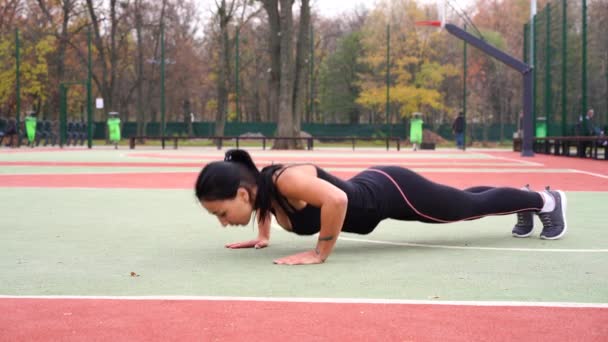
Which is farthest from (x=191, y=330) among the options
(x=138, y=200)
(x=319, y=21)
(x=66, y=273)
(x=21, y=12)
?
(x=319, y=21)

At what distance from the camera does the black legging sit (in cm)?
493

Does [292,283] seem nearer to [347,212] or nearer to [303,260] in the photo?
[303,260]

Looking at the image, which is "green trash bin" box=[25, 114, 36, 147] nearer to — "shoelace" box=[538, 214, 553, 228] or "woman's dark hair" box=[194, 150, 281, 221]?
"shoelace" box=[538, 214, 553, 228]

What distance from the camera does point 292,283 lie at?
4.03 m

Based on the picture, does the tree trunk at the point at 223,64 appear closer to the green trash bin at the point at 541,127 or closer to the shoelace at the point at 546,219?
the green trash bin at the point at 541,127

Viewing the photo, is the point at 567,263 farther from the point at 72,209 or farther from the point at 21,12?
the point at 21,12

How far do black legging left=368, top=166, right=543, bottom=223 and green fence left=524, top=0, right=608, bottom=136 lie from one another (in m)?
16.6

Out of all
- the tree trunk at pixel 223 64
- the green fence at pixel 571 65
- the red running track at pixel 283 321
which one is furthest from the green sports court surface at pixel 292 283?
the tree trunk at pixel 223 64

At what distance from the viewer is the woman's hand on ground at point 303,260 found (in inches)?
180

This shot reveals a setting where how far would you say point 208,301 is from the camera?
359 centimetres

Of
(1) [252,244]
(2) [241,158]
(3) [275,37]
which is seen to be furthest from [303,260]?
(3) [275,37]

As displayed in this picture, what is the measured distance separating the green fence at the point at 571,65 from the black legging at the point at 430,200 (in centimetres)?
1660

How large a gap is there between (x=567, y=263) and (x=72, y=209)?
5063 mm

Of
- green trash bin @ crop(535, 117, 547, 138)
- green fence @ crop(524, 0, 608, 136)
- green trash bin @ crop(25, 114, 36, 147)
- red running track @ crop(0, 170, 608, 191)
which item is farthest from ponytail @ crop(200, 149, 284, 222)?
green trash bin @ crop(25, 114, 36, 147)
